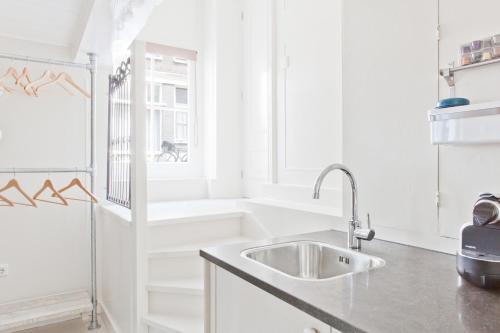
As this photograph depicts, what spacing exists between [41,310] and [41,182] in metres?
0.98

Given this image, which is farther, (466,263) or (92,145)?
(92,145)

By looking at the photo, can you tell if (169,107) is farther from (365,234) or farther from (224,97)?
(365,234)

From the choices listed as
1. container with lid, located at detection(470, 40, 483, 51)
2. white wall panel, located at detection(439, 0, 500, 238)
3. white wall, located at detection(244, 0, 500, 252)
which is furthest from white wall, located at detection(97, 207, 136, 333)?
container with lid, located at detection(470, 40, 483, 51)

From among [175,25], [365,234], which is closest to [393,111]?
[365,234]

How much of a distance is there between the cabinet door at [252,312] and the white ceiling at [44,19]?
1.91 metres

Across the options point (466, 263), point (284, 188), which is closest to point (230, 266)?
point (466, 263)

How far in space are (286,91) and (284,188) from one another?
80 cm

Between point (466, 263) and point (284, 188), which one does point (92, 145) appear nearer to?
point (284, 188)

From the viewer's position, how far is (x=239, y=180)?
147 inches

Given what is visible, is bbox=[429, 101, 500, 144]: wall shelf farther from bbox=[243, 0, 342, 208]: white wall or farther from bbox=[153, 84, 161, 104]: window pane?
bbox=[153, 84, 161, 104]: window pane

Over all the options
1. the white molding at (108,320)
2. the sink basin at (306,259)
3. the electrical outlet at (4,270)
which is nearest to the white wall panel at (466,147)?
the sink basin at (306,259)

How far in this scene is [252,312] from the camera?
1085mm

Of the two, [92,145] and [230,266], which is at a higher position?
[92,145]

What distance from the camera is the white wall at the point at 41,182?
264cm
